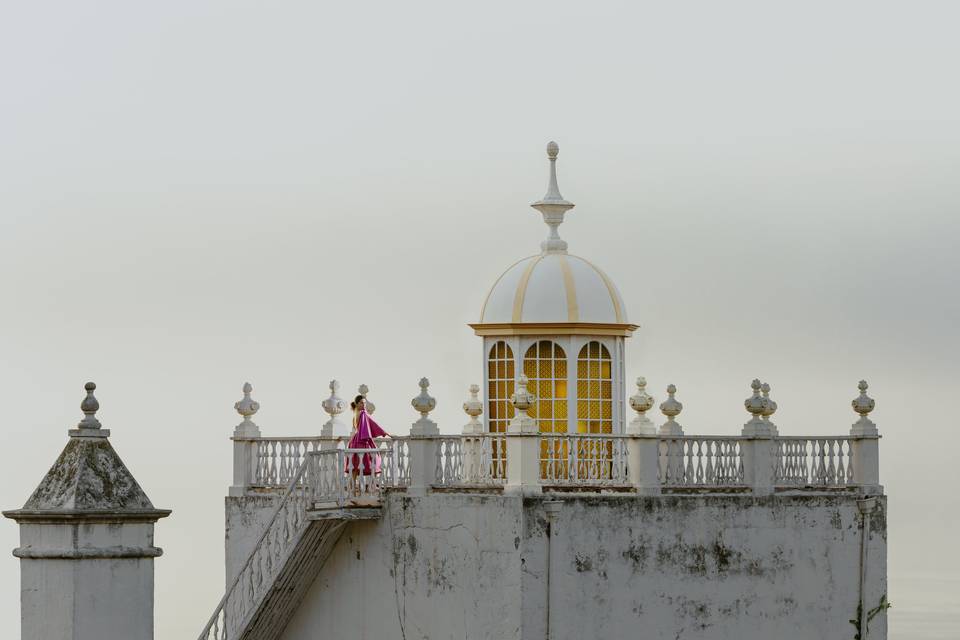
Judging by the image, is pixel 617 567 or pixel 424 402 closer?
pixel 617 567

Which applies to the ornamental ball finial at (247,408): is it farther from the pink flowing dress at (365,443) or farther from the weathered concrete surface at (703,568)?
the weathered concrete surface at (703,568)

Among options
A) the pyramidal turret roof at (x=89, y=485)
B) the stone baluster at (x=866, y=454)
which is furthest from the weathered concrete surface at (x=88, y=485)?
the stone baluster at (x=866, y=454)

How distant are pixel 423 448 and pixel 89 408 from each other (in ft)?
30.7

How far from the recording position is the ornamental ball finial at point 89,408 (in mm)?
23906

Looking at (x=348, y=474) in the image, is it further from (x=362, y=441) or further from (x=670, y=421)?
(x=670, y=421)

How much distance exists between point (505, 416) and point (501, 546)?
479 cm

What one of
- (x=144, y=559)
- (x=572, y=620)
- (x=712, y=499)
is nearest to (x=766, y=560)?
(x=712, y=499)

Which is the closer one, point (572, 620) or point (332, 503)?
point (572, 620)

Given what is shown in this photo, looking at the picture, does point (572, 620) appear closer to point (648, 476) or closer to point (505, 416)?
point (648, 476)

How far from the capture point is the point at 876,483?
1331 inches

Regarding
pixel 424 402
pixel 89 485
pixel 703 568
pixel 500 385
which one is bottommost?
pixel 703 568

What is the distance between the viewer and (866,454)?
33844mm

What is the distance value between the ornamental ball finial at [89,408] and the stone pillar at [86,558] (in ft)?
2.07


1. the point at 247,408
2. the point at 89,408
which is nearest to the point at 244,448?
the point at 247,408
